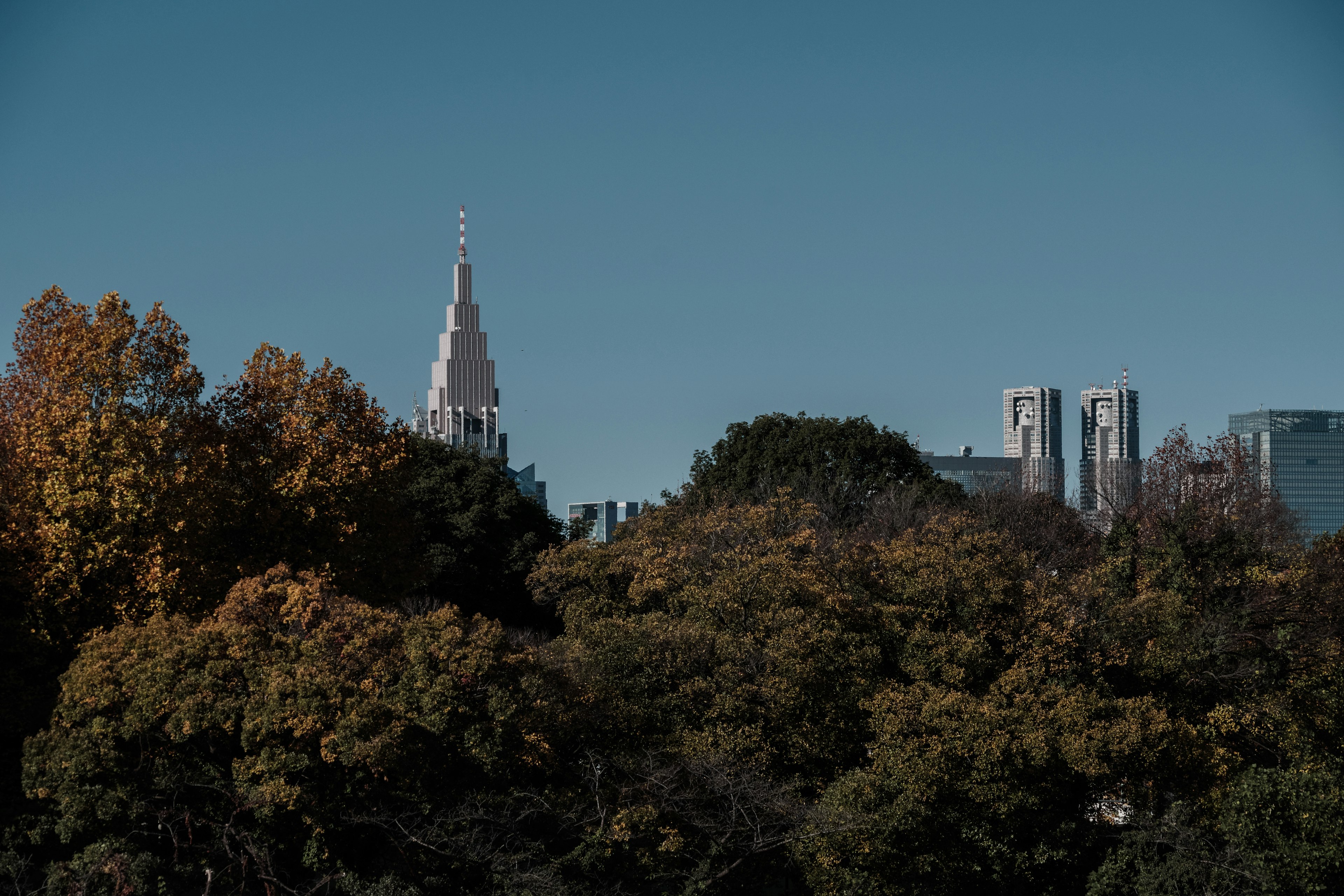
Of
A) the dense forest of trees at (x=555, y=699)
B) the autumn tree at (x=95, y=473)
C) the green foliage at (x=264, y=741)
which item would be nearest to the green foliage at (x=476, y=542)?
the dense forest of trees at (x=555, y=699)

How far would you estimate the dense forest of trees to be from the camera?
2045 cm

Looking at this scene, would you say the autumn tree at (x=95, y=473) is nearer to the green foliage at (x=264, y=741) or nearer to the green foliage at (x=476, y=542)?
the green foliage at (x=264, y=741)

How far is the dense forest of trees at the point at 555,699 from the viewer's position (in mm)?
20453

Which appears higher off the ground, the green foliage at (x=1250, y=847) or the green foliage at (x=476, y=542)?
the green foliage at (x=476, y=542)

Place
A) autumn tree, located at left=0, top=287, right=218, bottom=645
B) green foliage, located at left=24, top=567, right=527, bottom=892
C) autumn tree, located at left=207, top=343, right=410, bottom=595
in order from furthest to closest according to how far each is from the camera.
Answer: autumn tree, located at left=207, top=343, right=410, bottom=595, autumn tree, located at left=0, top=287, right=218, bottom=645, green foliage, located at left=24, top=567, right=527, bottom=892

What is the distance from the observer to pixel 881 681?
85.4ft

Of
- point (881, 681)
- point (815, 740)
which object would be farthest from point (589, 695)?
point (881, 681)

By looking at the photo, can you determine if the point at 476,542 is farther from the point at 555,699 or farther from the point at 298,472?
the point at 555,699

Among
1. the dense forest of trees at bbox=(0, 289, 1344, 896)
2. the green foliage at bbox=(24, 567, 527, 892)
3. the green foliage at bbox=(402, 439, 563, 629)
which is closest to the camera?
the green foliage at bbox=(24, 567, 527, 892)

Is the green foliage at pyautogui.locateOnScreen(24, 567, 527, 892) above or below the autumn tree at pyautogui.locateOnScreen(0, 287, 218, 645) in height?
below

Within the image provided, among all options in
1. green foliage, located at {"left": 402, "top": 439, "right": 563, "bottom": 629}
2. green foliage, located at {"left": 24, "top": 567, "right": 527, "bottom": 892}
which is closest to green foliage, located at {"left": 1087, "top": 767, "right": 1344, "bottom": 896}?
green foliage, located at {"left": 24, "top": 567, "right": 527, "bottom": 892}

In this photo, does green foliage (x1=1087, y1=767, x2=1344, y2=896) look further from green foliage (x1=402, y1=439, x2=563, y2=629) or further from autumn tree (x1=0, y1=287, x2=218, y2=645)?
green foliage (x1=402, y1=439, x2=563, y2=629)

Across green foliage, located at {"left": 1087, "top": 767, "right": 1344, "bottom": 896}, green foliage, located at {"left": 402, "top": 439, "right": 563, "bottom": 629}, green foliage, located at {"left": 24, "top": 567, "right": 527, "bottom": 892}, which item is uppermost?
green foliage, located at {"left": 402, "top": 439, "right": 563, "bottom": 629}

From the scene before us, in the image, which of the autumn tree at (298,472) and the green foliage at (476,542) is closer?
the autumn tree at (298,472)
